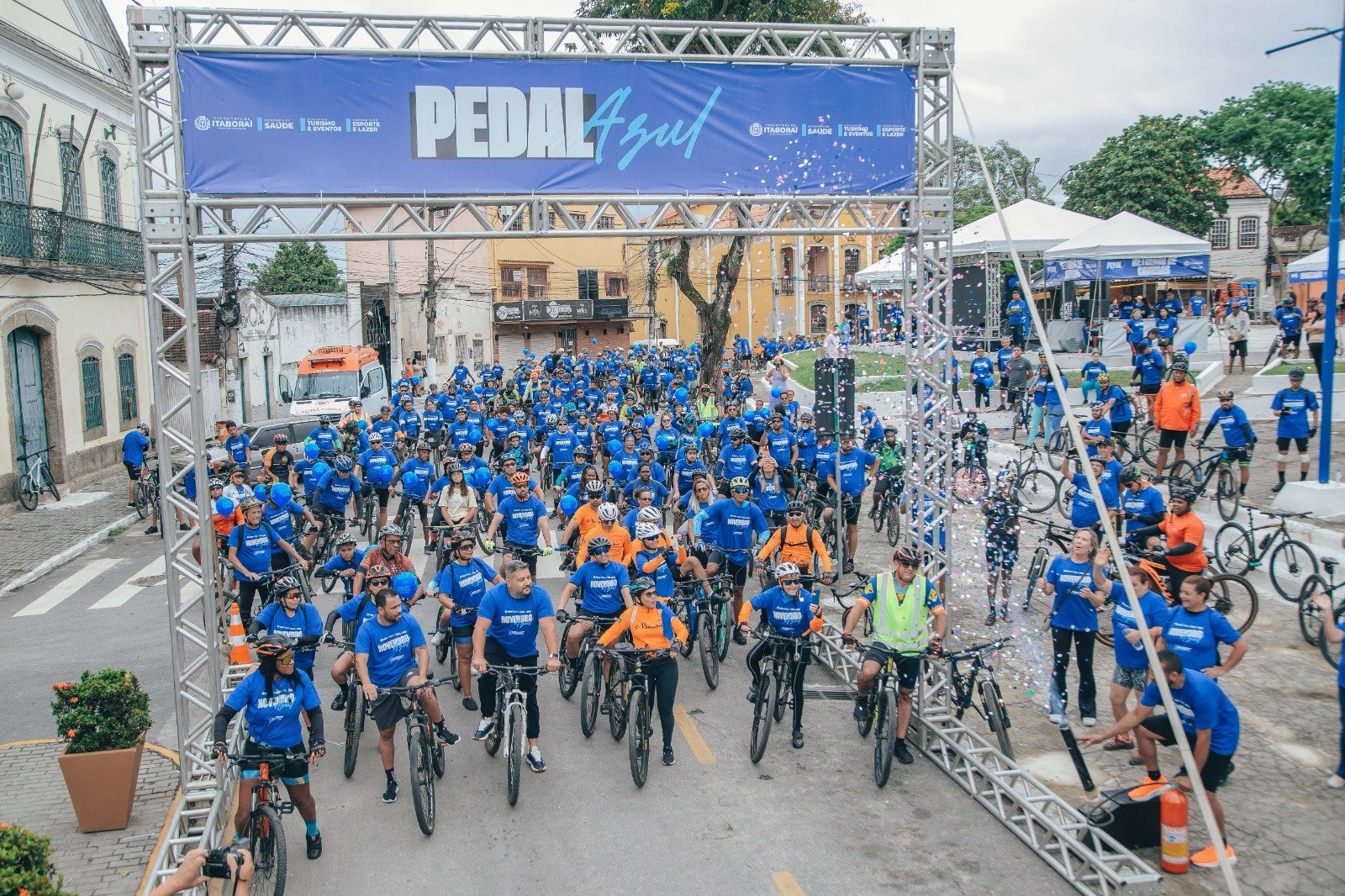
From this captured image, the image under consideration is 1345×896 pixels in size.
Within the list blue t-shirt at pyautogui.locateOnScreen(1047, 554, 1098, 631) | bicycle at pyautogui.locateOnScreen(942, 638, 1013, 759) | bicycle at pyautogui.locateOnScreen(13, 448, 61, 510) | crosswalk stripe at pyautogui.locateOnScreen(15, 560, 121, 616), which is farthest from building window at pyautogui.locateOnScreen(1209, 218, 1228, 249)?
Result: crosswalk stripe at pyautogui.locateOnScreen(15, 560, 121, 616)

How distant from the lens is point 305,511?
14.2 meters

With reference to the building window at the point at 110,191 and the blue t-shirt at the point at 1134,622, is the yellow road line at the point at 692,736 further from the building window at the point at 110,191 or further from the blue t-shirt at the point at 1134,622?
the building window at the point at 110,191

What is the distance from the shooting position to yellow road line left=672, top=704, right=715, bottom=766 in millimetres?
9141

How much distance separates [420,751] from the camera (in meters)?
7.87

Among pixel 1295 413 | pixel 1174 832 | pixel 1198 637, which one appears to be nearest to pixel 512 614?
pixel 1174 832

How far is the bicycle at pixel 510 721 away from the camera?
8.21 metres

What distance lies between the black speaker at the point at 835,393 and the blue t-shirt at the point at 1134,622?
4868 millimetres

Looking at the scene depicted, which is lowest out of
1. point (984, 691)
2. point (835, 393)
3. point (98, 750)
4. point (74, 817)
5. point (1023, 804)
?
point (74, 817)

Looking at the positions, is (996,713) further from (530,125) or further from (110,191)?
(110,191)

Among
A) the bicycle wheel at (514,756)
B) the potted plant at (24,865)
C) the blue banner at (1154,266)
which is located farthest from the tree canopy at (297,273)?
the potted plant at (24,865)

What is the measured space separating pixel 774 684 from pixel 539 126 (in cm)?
551

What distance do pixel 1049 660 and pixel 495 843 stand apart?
664cm

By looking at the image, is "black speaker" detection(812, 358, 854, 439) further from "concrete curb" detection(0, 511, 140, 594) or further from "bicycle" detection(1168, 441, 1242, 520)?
"concrete curb" detection(0, 511, 140, 594)

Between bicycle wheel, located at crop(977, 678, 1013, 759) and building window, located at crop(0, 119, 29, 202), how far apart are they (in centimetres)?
2159
